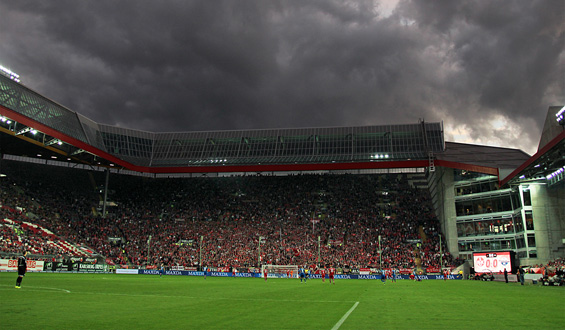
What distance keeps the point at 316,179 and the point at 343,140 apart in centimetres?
984

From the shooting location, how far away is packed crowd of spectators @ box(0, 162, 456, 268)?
197ft

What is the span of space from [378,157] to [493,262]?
2989 cm

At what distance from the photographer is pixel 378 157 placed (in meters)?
72.4

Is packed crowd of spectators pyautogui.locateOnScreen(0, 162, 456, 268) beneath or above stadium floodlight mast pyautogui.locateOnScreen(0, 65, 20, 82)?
beneath

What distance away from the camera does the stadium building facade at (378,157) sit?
49.1 meters

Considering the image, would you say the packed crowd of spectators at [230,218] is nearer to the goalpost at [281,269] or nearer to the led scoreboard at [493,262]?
the goalpost at [281,269]

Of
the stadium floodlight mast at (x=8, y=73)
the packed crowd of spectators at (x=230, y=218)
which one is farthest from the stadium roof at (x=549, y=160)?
the stadium floodlight mast at (x=8, y=73)

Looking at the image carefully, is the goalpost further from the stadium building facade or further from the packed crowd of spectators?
the stadium building facade

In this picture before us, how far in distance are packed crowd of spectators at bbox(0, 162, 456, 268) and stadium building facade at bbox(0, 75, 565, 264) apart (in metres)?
5.02

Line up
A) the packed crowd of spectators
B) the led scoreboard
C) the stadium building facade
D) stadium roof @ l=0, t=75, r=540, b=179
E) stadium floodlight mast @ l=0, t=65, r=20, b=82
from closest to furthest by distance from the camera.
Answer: the led scoreboard
the stadium building facade
stadium floodlight mast @ l=0, t=65, r=20, b=82
the packed crowd of spectators
stadium roof @ l=0, t=75, r=540, b=179

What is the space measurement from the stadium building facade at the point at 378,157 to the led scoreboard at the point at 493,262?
8.33 m

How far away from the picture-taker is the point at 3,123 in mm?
49156

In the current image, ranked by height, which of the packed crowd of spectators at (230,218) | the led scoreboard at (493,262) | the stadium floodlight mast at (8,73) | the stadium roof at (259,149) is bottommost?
the led scoreboard at (493,262)

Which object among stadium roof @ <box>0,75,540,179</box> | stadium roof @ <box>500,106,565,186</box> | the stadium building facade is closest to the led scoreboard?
the stadium building facade
